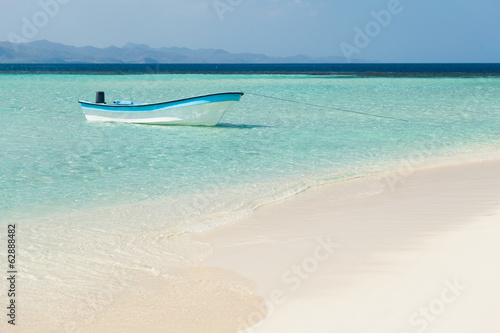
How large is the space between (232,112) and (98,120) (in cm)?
566

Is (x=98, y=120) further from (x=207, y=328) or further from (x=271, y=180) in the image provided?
(x=207, y=328)

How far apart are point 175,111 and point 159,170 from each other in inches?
275

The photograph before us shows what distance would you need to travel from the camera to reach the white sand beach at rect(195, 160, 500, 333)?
3814 mm

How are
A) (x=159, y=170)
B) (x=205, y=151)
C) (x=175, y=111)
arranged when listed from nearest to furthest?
(x=159, y=170), (x=205, y=151), (x=175, y=111)

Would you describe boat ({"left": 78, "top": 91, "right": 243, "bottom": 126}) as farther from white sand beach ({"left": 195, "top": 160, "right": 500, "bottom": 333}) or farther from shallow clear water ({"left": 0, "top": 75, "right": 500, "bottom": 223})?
white sand beach ({"left": 195, "top": 160, "right": 500, "bottom": 333})

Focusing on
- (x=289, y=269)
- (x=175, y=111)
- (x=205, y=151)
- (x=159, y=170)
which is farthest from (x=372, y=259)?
(x=175, y=111)

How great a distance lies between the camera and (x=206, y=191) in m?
8.63

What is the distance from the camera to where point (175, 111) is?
17016 mm

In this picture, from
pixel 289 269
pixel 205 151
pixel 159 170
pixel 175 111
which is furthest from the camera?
pixel 175 111

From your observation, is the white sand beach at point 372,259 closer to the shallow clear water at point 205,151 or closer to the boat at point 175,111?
the shallow clear water at point 205,151

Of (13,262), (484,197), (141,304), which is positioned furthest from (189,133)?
(141,304)

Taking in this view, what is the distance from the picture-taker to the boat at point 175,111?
1652cm

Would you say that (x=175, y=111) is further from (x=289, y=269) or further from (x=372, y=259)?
(x=372, y=259)

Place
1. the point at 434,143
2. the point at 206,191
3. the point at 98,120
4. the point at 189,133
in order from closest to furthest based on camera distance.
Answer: the point at 206,191, the point at 434,143, the point at 189,133, the point at 98,120
